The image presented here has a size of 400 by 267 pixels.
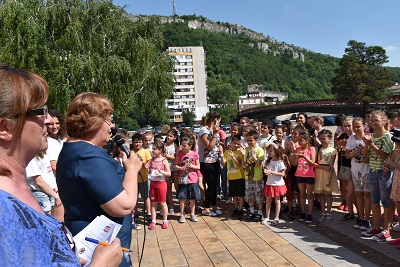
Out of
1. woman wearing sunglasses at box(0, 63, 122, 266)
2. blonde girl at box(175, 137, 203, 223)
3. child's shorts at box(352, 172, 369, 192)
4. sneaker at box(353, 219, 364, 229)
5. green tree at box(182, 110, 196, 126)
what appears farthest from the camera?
green tree at box(182, 110, 196, 126)

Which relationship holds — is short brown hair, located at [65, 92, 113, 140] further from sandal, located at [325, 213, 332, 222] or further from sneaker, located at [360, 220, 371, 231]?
sandal, located at [325, 213, 332, 222]

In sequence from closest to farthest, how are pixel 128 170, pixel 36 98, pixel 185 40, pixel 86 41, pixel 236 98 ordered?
pixel 36 98, pixel 128 170, pixel 86 41, pixel 236 98, pixel 185 40

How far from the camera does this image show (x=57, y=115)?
4.25 meters

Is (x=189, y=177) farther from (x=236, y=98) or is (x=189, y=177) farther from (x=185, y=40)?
(x=185, y=40)

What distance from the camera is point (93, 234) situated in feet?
4.83

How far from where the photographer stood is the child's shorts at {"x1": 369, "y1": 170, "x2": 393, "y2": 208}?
14.0ft

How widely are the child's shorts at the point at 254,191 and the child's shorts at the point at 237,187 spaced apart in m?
0.09

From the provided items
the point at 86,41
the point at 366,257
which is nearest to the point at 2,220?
the point at 366,257

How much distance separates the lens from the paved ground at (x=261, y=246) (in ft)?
12.6

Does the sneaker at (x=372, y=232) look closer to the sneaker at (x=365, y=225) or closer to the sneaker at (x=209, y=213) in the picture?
the sneaker at (x=365, y=225)

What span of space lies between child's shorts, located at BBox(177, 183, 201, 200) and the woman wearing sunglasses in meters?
4.51

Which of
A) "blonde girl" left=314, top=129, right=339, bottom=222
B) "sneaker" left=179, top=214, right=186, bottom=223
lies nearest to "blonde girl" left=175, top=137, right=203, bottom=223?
"sneaker" left=179, top=214, right=186, bottom=223

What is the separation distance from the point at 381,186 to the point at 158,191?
335cm

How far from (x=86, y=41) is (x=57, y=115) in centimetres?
943
